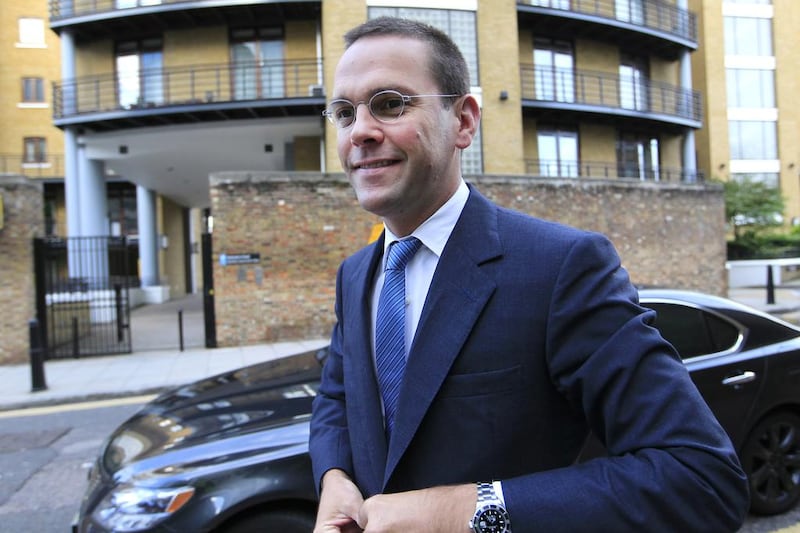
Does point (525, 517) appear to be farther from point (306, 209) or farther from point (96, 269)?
point (96, 269)

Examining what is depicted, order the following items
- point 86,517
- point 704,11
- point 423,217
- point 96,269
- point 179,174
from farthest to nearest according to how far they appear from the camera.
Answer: point 704,11, point 179,174, point 96,269, point 86,517, point 423,217

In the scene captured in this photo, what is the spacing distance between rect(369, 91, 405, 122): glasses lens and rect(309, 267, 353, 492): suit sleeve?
27.3 inches

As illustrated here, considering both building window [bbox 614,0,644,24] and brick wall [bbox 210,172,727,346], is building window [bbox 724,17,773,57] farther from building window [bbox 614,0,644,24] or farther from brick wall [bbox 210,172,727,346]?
brick wall [bbox 210,172,727,346]

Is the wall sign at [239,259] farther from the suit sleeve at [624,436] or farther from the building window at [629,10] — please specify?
the building window at [629,10]

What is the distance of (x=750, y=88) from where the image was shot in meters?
31.9

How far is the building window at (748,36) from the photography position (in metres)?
31.7

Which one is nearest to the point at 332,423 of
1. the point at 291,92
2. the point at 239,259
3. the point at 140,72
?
the point at 239,259

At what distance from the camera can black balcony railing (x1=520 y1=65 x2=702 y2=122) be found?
62.7 feet

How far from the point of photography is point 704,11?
31031 mm

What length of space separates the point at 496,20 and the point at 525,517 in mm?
17674

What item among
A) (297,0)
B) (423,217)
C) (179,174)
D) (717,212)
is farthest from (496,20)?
(423,217)

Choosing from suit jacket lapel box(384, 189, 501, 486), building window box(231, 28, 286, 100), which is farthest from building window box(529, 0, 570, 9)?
suit jacket lapel box(384, 189, 501, 486)

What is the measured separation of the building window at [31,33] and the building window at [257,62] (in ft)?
66.7

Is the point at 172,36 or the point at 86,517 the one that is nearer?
the point at 86,517
